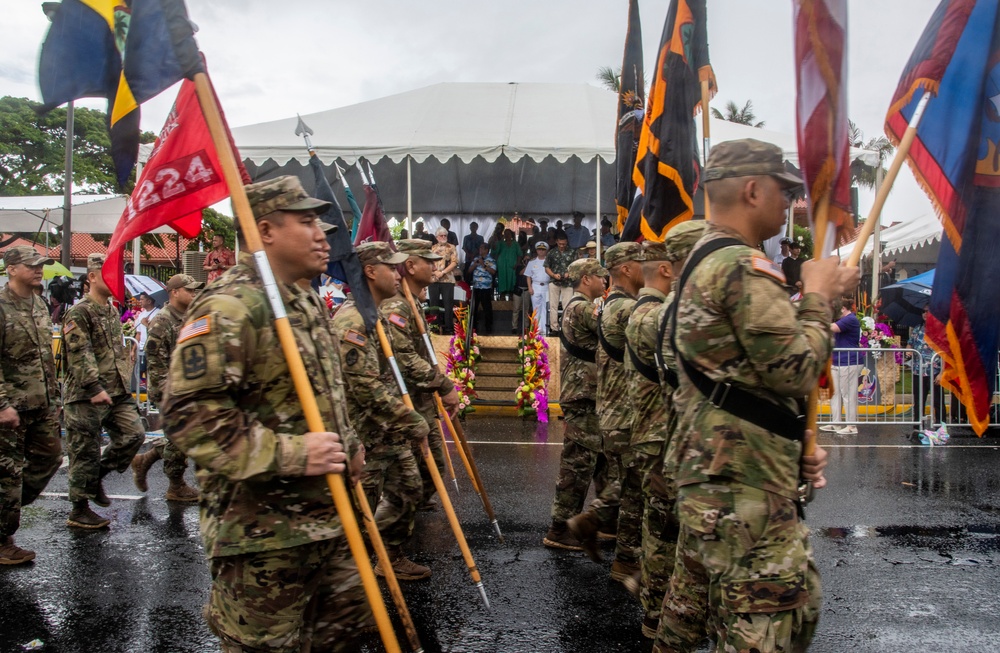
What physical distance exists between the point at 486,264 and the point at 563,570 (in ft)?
35.8

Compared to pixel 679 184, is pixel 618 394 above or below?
below

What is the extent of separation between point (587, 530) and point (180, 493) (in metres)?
4.34

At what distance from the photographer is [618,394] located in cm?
538

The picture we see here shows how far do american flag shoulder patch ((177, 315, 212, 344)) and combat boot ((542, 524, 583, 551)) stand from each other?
Result: 3.98m

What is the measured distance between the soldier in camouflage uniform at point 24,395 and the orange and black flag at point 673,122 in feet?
15.7

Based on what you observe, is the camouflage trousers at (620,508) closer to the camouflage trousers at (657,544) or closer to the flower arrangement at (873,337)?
the camouflage trousers at (657,544)

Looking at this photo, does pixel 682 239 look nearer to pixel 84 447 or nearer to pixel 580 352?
pixel 580 352

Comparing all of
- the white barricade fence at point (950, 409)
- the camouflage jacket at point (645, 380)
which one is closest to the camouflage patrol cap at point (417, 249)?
the camouflage jacket at point (645, 380)

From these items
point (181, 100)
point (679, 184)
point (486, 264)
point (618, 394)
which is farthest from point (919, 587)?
point (486, 264)

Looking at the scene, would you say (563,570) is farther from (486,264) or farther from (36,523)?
(486,264)

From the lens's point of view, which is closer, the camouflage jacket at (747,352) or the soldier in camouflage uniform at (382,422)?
the camouflage jacket at (747,352)

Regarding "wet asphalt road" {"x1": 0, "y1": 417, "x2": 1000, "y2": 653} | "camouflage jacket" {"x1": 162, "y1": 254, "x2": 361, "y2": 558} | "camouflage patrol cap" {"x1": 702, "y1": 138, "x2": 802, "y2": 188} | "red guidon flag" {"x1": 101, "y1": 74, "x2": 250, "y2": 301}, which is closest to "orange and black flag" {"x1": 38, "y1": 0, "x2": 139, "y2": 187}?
"red guidon flag" {"x1": 101, "y1": 74, "x2": 250, "y2": 301}

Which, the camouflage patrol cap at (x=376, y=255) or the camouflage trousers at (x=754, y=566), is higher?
the camouflage patrol cap at (x=376, y=255)

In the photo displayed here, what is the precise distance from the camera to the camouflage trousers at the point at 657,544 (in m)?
4.31
